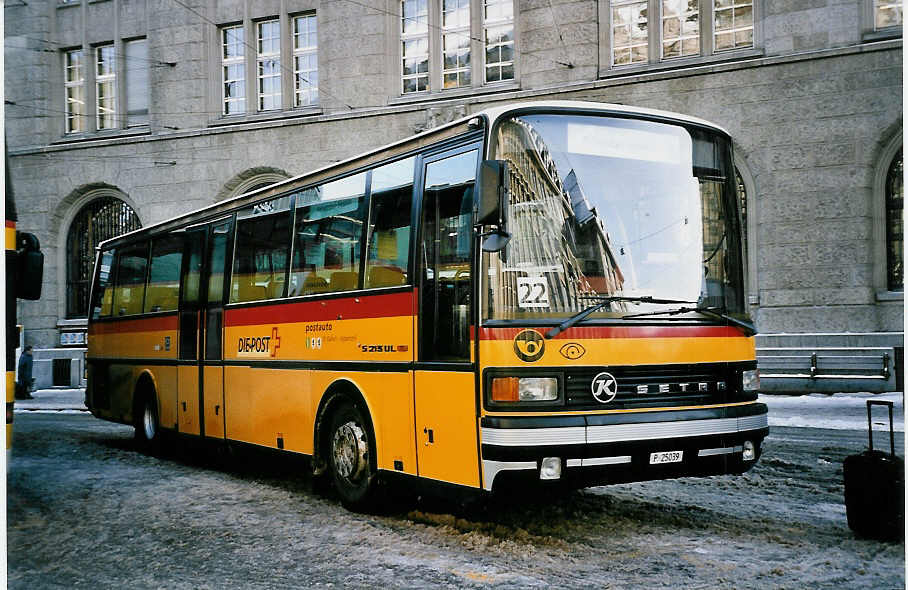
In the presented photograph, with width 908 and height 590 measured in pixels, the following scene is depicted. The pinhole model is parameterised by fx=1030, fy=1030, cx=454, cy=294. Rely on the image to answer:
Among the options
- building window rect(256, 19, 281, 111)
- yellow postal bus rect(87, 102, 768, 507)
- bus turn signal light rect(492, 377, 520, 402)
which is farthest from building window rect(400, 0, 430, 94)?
bus turn signal light rect(492, 377, 520, 402)

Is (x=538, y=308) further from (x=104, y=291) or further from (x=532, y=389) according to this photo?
(x=104, y=291)

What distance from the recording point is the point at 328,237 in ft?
27.8

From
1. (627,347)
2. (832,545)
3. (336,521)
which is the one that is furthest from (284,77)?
(832,545)

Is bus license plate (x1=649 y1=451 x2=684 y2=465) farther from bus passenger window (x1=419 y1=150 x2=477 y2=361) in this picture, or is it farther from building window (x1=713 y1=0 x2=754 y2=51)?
building window (x1=713 y1=0 x2=754 y2=51)

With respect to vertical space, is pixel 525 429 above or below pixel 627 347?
below

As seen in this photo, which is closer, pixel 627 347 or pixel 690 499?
pixel 627 347

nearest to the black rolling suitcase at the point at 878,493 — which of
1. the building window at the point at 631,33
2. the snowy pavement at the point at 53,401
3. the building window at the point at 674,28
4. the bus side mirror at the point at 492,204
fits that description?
the bus side mirror at the point at 492,204

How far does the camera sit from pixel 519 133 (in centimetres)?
646

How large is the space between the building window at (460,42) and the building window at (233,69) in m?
2.09

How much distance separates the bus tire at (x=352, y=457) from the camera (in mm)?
7648

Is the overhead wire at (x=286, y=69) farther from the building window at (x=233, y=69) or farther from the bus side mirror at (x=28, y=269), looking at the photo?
the bus side mirror at (x=28, y=269)

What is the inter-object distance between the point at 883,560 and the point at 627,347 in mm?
1879

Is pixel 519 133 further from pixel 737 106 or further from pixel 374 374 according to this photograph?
pixel 737 106

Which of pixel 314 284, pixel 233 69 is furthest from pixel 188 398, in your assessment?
pixel 233 69
